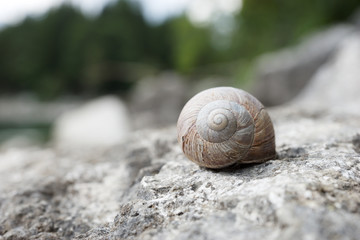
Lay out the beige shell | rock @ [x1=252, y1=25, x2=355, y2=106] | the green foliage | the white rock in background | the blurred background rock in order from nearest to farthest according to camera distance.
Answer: the beige shell < rock @ [x1=252, y1=25, x2=355, y2=106] < the blurred background rock < the white rock in background < the green foliage

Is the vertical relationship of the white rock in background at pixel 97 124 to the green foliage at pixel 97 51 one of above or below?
below

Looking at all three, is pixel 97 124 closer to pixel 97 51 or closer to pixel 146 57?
pixel 97 51

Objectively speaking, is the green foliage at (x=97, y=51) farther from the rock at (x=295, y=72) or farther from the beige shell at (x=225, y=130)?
the beige shell at (x=225, y=130)

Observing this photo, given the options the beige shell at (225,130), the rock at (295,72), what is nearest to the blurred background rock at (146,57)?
the rock at (295,72)

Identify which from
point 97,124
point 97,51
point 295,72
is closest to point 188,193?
point 295,72

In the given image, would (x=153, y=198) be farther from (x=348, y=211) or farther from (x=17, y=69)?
(x=17, y=69)

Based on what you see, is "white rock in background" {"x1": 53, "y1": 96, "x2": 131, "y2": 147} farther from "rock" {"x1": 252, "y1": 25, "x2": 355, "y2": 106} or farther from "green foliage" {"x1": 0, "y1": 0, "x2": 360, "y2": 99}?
"green foliage" {"x1": 0, "y1": 0, "x2": 360, "y2": 99}

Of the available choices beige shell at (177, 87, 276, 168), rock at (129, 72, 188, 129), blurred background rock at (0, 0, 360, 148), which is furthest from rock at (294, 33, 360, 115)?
rock at (129, 72, 188, 129)
